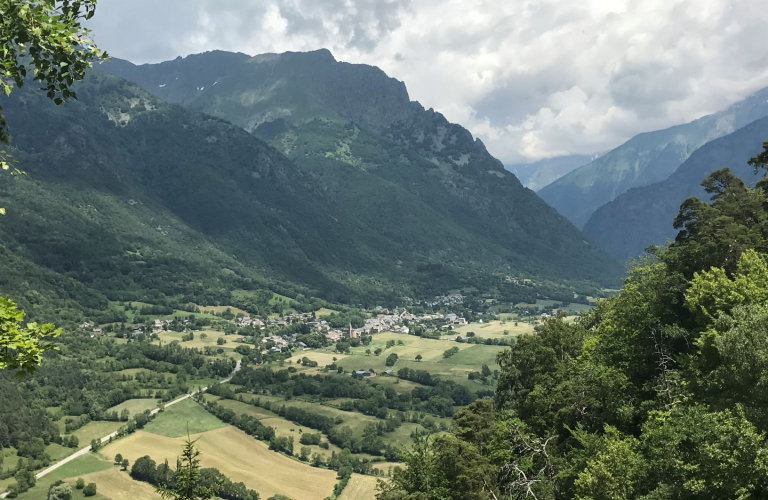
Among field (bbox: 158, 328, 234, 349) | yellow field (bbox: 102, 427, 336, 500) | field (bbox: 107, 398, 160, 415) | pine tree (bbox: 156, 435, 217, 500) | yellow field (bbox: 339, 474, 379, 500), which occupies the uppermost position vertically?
pine tree (bbox: 156, 435, 217, 500)

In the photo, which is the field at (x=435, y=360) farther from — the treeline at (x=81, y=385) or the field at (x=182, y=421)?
the field at (x=182, y=421)

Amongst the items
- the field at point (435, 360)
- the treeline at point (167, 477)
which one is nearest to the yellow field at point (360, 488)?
the treeline at point (167, 477)

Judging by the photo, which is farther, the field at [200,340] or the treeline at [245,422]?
the field at [200,340]

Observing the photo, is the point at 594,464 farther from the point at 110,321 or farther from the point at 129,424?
the point at 110,321

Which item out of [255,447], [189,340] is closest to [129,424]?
[255,447]

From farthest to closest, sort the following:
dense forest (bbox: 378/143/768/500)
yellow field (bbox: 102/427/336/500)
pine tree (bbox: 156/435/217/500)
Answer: yellow field (bbox: 102/427/336/500)
dense forest (bbox: 378/143/768/500)
pine tree (bbox: 156/435/217/500)

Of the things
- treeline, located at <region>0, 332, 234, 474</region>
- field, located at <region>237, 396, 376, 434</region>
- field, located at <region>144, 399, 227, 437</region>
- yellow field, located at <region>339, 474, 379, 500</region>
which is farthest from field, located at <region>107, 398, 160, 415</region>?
yellow field, located at <region>339, 474, 379, 500</region>

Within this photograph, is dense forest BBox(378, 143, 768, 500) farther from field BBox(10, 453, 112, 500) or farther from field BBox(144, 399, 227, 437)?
field BBox(144, 399, 227, 437)
